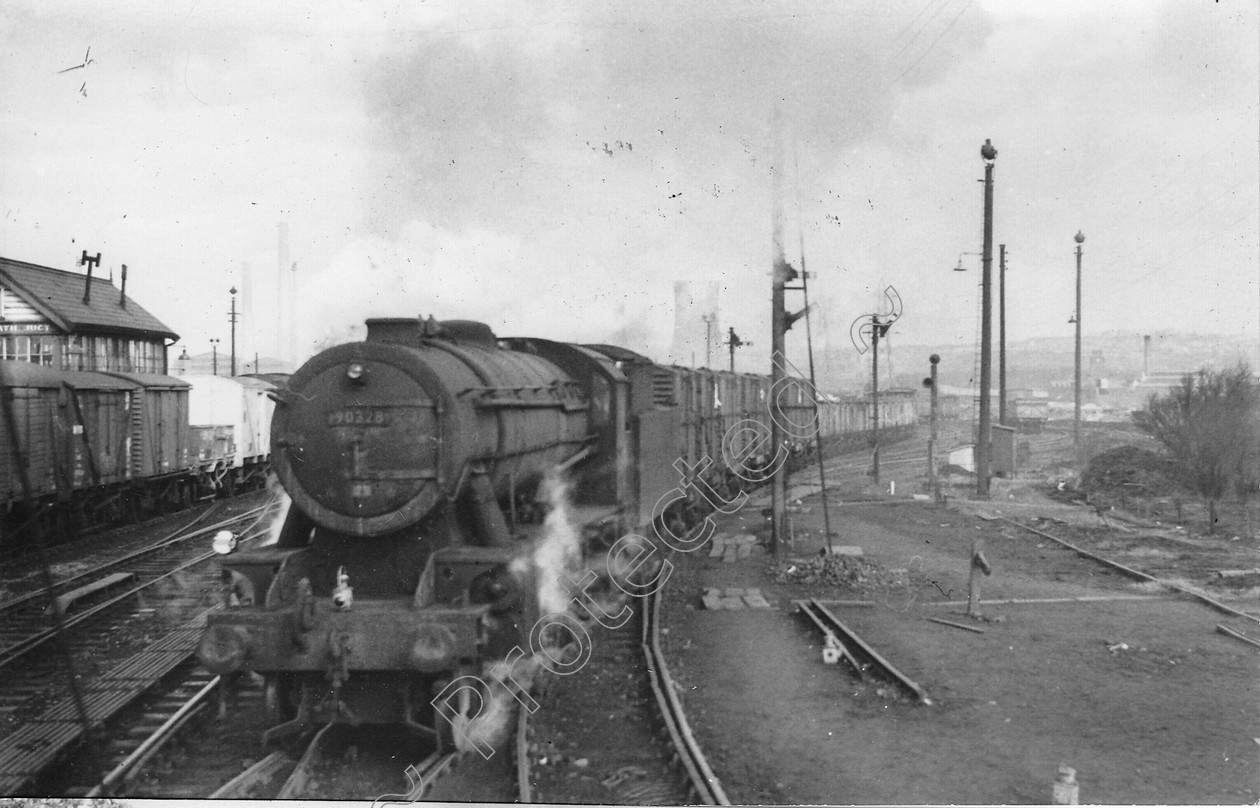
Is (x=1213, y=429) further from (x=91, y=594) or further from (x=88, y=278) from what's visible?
(x=88, y=278)

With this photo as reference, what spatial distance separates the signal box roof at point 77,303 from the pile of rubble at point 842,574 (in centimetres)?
1203

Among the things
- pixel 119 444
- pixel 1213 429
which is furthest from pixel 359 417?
pixel 1213 429

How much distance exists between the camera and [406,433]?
6.69 metres

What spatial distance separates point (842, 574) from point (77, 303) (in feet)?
51.2

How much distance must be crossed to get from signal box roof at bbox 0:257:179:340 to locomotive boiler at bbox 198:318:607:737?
8.84m

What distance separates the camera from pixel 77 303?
1786 centimetres

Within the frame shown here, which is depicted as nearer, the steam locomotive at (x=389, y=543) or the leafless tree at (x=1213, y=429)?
the steam locomotive at (x=389, y=543)

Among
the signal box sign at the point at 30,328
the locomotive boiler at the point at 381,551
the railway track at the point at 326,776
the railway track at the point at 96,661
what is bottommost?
the railway track at the point at 96,661

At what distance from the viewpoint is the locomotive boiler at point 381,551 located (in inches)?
244

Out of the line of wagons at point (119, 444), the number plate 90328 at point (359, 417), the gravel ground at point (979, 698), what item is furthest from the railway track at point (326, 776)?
the line of wagons at point (119, 444)

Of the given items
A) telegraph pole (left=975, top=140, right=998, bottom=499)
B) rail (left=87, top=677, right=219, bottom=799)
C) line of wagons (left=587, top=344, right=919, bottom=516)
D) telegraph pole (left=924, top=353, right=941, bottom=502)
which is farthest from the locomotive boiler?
telegraph pole (left=975, top=140, right=998, bottom=499)

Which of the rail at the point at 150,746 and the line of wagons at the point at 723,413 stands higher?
the line of wagons at the point at 723,413

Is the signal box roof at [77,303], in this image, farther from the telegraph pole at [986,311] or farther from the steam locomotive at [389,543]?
the telegraph pole at [986,311]

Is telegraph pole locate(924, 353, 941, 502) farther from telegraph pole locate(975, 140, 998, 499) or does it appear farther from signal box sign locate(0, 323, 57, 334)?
signal box sign locate(0, 323, 57, 334)
